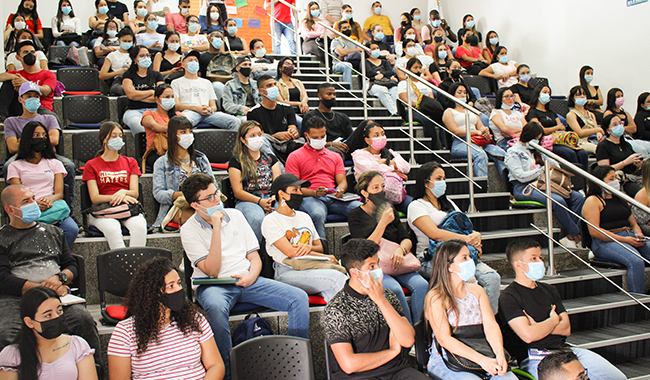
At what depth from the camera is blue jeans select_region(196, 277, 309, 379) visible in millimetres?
3016

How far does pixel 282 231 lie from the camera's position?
3.58 meters

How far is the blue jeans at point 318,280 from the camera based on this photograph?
336 cm

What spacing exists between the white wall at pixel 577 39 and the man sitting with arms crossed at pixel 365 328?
6597 mm

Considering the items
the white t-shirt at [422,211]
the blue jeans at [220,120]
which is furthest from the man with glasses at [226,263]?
the blue jeans at [220,120]

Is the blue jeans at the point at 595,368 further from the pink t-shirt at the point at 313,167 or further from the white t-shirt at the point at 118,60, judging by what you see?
the white t-shirt at the point at 118,60

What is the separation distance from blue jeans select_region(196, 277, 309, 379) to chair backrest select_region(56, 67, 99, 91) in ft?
14.2

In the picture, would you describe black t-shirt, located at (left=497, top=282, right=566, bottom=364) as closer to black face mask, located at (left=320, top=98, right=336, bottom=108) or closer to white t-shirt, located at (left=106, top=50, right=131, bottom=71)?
black face mask, located at (left=320, top=98, right=336, bottom=108)

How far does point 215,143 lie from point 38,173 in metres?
1.70

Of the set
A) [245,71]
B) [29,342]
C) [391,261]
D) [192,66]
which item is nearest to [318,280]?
[391,261]

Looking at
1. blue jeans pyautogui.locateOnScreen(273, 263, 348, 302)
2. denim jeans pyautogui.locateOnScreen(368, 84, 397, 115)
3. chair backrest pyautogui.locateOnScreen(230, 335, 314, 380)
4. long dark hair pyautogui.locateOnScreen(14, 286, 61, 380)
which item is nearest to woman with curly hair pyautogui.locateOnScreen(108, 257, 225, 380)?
chair backrest pyautogui.locateOnScreen(230, 335, 314, 380)

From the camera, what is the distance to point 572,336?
12.0ft

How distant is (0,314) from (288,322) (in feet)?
5.10

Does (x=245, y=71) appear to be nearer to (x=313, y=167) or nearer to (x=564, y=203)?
(x=313, y=167)

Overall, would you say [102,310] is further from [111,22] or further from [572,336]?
[111,22]
